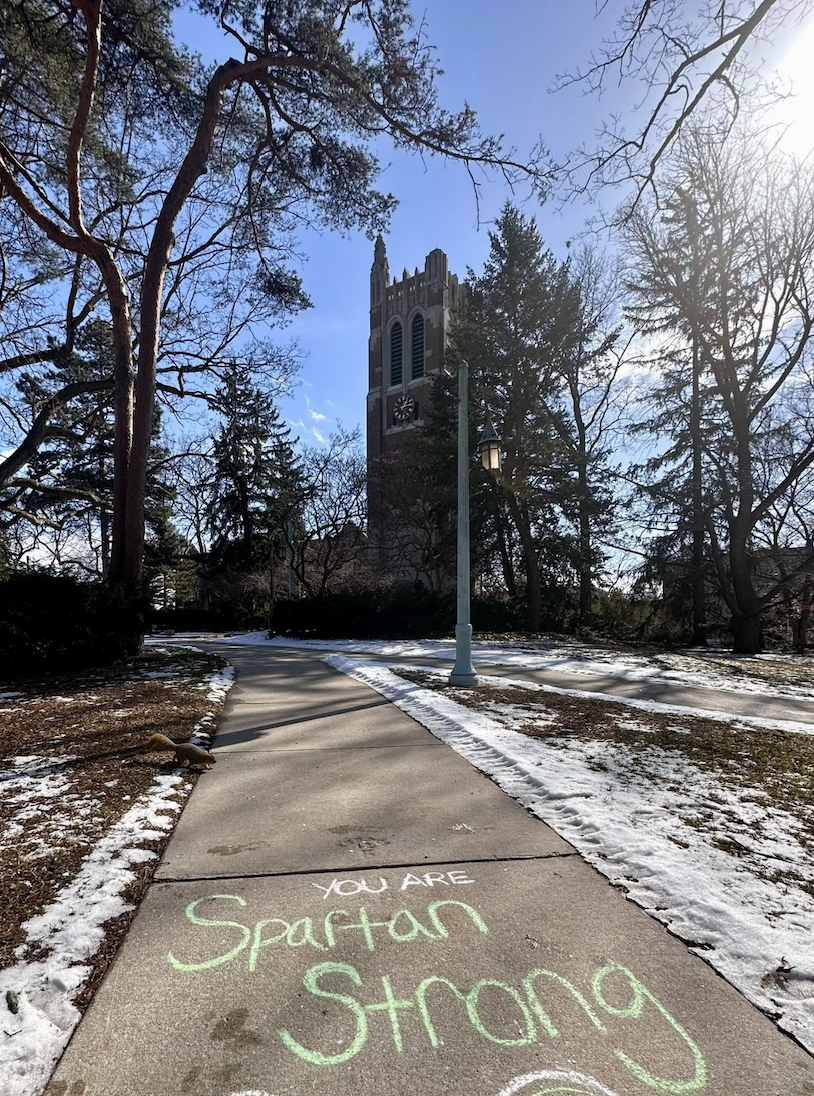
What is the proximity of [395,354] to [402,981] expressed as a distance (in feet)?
183

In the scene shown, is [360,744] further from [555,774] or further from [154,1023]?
[154,1023]

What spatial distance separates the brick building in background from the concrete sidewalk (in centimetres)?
4535

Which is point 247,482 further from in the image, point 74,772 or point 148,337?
point 74,772

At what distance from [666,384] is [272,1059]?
24.0 metres

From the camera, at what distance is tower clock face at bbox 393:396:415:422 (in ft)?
163

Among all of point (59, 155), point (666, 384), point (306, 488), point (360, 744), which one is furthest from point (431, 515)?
point (360, 744)

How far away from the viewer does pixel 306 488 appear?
26625 mm

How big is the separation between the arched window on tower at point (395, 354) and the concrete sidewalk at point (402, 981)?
53.2 metres

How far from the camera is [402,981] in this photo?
2.11m

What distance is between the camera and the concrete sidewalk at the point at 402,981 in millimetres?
1716

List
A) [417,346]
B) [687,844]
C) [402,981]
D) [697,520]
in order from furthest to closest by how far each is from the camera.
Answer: [417,346] → [697,520] → [687,844] → [402,981]

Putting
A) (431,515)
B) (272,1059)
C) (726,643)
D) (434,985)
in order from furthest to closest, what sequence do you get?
(431,515)
(726,643)
(434,985)
(272,1059)

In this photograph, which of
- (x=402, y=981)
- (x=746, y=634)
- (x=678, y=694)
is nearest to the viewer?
(x=402, y=981)

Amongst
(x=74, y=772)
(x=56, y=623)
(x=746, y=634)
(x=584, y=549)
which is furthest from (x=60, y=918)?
(x=584, y=549)
